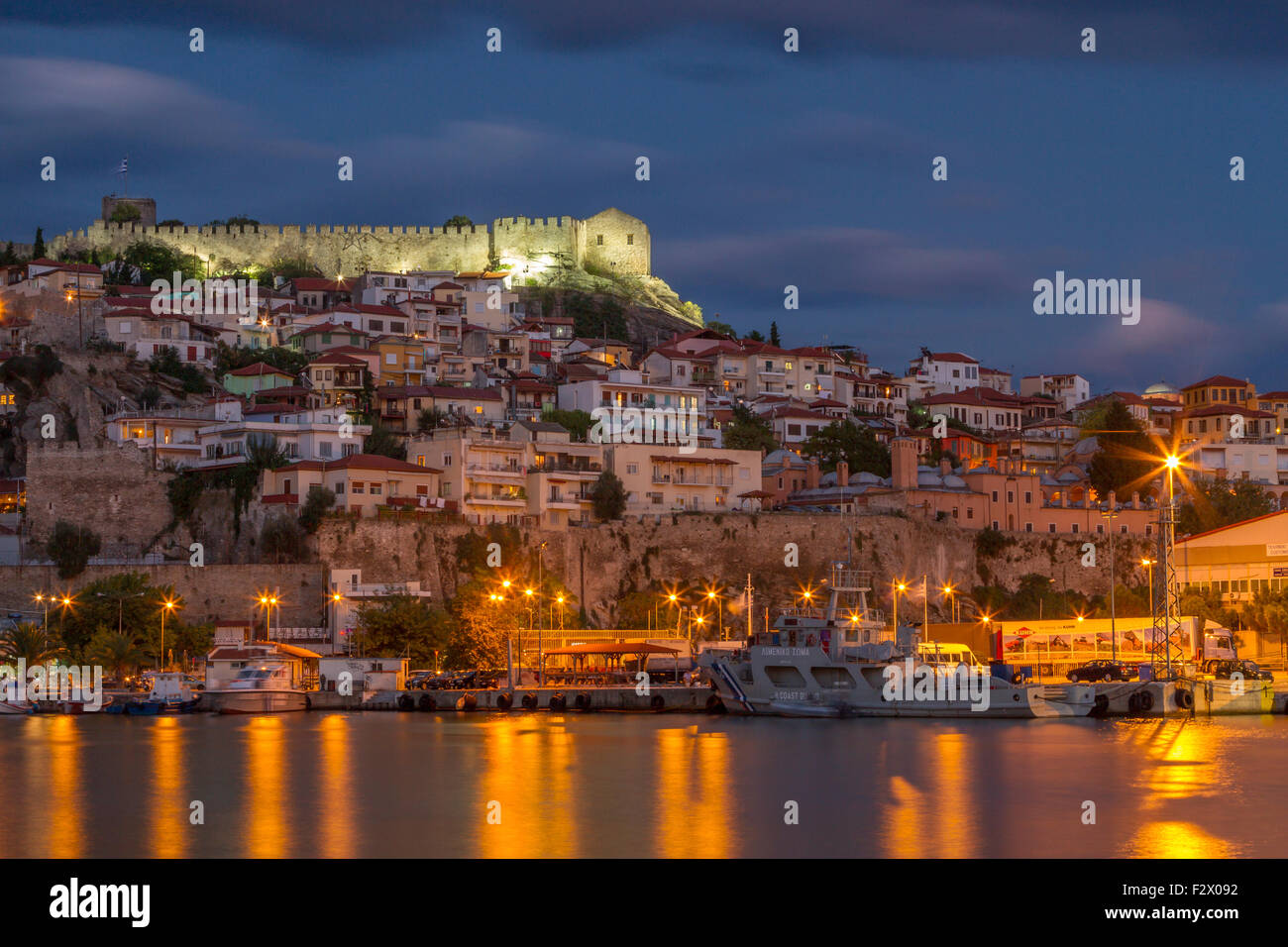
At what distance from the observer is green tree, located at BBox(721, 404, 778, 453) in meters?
73.4

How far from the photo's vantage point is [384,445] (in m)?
65.4

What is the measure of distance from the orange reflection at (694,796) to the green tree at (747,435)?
33340 mm

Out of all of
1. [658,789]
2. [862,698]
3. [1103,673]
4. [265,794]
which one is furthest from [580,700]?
[265,794]

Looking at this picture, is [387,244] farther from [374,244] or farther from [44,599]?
[44,599]

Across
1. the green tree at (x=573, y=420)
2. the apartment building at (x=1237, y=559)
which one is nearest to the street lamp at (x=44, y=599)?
the green tree at (x=573, y=420)

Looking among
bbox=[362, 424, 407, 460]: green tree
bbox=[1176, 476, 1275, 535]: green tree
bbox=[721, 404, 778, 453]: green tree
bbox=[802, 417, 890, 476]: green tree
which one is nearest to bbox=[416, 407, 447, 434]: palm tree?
bbox=[362, 424, 407, 460]: green tree

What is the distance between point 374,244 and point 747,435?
36.7 m

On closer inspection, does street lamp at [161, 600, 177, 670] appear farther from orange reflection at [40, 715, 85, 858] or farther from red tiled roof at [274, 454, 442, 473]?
orange reflection at [40, 715, 85, 858]

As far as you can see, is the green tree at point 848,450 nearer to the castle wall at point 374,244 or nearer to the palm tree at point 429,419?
the palm tree at point 429,419

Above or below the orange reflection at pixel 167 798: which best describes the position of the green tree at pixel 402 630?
above

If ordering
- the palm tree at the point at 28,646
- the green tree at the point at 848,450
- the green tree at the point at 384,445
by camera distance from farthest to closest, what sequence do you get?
the green tree at the point at 848,450, the green tree at the point at 384,445, the palm tree at the point at 28,646

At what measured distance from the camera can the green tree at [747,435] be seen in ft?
241

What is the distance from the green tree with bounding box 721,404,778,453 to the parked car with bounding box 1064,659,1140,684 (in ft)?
70.7
